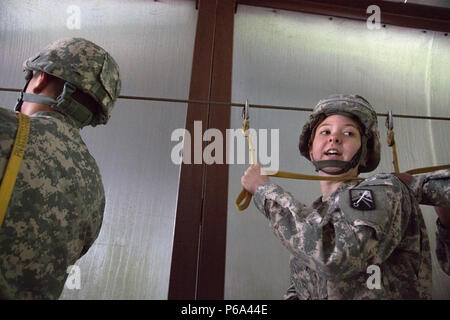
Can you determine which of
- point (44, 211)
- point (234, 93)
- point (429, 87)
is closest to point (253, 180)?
point (44, 211)

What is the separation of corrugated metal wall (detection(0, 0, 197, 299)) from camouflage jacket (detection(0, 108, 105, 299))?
0.71 m

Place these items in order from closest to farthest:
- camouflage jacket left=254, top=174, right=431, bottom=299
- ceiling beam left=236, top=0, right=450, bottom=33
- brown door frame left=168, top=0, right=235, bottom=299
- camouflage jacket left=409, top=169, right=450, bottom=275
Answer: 1. camouflage jacket left=254, top=174, right=431, bottom=299
2. camouflage jacket left=409, top=169, right=450, bottom=275
3. brown door frame left=168, top=0, right=235, bottom=299
4. ceiling beam left=236, top=0, right=450, bottom=33

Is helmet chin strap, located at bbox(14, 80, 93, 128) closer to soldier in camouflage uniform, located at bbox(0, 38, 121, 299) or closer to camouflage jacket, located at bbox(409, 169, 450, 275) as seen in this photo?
soldier in camouflage uniform, located at bbox(0, 38, 121, 299)

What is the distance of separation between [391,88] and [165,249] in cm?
186

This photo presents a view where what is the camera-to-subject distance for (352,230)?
124 centimetres

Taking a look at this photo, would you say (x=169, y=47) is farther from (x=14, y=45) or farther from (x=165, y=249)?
(x=165, y=249)

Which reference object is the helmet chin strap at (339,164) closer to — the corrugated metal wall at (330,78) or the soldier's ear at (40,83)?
the corrugated metal wall at (330,78)

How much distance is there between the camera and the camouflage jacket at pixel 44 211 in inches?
40.0

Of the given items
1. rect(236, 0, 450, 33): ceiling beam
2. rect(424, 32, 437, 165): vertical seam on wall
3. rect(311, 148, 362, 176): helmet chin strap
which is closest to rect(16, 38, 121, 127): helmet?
rect(311, 148, 362, 176): helmet chin strap

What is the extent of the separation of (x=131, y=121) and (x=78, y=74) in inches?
33.1

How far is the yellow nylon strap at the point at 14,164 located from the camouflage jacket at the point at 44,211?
0.05ft

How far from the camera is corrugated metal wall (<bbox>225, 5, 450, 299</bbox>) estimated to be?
2352 mm

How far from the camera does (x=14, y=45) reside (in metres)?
2.38
